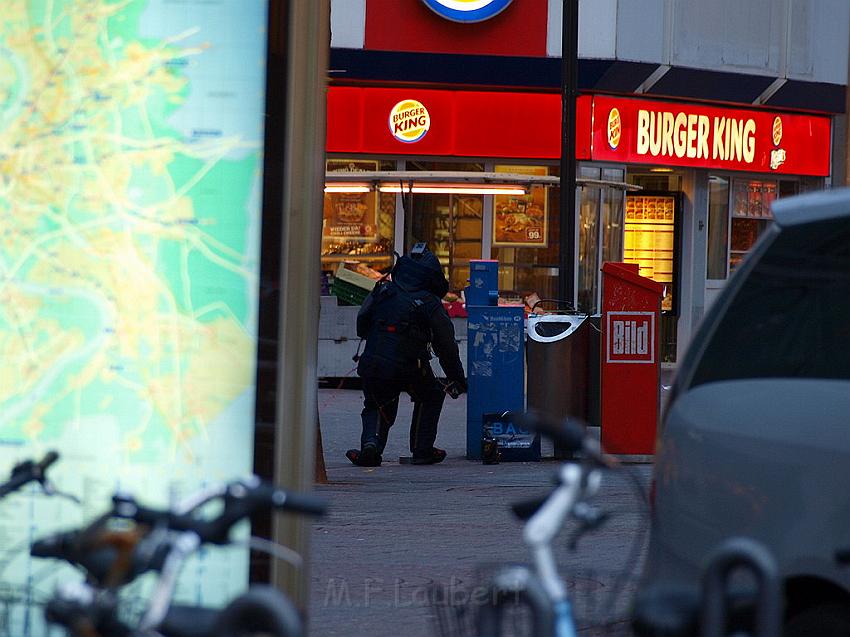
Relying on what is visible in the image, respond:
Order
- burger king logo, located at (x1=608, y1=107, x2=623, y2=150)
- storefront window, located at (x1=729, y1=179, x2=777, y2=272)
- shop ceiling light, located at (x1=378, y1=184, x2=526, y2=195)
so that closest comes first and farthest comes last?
shop ceiling light, located at (x1=378, y1=184, x2=526, y2=195), burger king logo, located at (x1=608, y1=107, x2=623, y2=150), storefront window, located at (x1=729, y1=179, x2=777, y2=272)

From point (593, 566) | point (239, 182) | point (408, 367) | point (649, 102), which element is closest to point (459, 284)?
point (649, 102)

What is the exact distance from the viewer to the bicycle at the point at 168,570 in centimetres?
290

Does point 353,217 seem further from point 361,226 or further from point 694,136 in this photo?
point 694,136

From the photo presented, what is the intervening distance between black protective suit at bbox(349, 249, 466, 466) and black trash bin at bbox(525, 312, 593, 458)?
2.44 feet

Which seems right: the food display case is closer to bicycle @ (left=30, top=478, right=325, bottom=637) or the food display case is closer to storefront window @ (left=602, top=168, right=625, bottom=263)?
storefront window @ (left=602, top=168, right=625, bottom=263)

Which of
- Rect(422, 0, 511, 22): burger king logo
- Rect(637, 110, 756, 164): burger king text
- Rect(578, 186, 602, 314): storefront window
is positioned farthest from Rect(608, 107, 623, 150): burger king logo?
Rect(422, 0, 511, 22): burger king logo

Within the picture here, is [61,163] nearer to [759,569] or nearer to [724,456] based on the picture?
[724,456]

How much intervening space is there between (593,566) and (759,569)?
460cm

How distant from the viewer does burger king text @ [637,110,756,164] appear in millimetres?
21719

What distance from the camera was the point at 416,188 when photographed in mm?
20547

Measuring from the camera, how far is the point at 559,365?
→ 12234 mm

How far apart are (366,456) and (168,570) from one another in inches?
353

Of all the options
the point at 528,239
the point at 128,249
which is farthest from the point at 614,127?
the point at 128,249

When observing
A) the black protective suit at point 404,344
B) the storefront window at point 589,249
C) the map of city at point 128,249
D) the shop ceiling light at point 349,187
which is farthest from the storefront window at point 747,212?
the map of city at point 128,249
